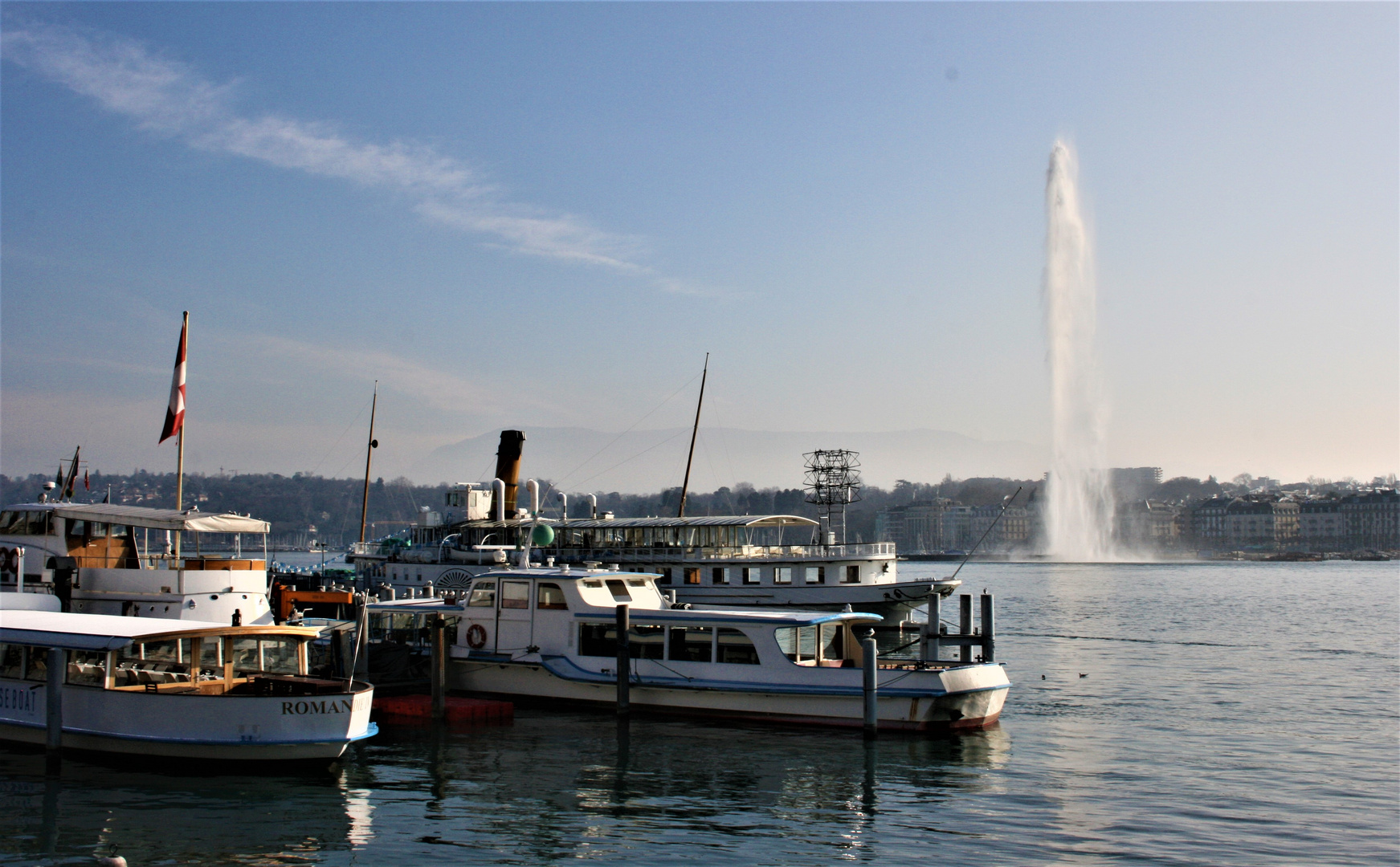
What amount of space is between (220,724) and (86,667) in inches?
154

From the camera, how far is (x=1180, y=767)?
79.6 ft

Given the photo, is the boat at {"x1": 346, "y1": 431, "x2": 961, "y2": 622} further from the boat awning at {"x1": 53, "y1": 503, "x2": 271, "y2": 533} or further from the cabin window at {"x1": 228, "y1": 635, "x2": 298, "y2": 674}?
the cabin window at {"x1": 228, "y1": 635, "x2": 298, "y2": 674}

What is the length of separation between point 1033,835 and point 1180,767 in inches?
295

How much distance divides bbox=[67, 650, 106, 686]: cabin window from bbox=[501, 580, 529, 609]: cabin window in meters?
11.3

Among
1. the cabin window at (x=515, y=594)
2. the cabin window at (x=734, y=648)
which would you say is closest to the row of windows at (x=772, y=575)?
the cabin window at (x=515, y=594)

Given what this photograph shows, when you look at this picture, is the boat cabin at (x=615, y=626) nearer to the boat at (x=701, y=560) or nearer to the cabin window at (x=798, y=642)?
the cabin window at (x=798, y=642)

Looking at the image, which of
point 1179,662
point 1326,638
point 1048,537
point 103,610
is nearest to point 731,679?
point 103,610

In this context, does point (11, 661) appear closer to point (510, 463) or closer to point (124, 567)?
point (124, 567)

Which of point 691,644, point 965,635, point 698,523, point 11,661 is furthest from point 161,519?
point 698,523

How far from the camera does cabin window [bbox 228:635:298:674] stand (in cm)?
2370

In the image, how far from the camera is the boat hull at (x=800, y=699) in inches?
1066

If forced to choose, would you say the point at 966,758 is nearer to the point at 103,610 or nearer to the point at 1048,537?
the point at 103,610

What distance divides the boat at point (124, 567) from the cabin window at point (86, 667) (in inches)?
271

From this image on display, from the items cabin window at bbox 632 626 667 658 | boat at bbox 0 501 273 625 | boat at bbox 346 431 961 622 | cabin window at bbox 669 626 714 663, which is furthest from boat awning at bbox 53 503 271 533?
boat at bbox 346 431 961 622
